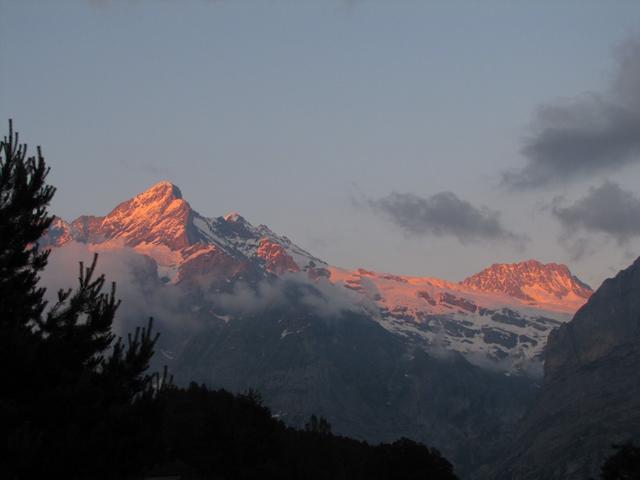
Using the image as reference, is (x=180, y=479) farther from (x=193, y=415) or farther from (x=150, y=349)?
(x=150, y=349)

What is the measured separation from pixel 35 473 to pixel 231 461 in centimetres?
9746

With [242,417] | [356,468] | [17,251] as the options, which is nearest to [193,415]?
[242,417]

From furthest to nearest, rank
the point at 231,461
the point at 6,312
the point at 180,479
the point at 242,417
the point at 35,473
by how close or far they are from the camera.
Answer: the point at 242,417 < the point at 231,461 < the point at 180,479 < the point at 6,312 < the point at 35,473

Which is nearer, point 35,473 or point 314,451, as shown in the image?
point 35,473

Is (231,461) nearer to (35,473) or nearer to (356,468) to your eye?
(356,468)

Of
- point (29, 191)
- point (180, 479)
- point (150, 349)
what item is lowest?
point (180, 479)

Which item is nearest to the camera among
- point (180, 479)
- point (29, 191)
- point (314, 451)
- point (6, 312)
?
point (6, 312)

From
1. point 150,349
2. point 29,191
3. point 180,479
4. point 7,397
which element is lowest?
point 180,479

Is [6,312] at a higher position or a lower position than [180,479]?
higher

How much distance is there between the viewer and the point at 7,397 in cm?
3472

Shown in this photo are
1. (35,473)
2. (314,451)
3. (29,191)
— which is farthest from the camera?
(314,451)

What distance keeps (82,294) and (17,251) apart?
11.0ft

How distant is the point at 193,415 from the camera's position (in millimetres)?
140250

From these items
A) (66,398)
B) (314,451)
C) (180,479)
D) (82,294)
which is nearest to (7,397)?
(66,398)
